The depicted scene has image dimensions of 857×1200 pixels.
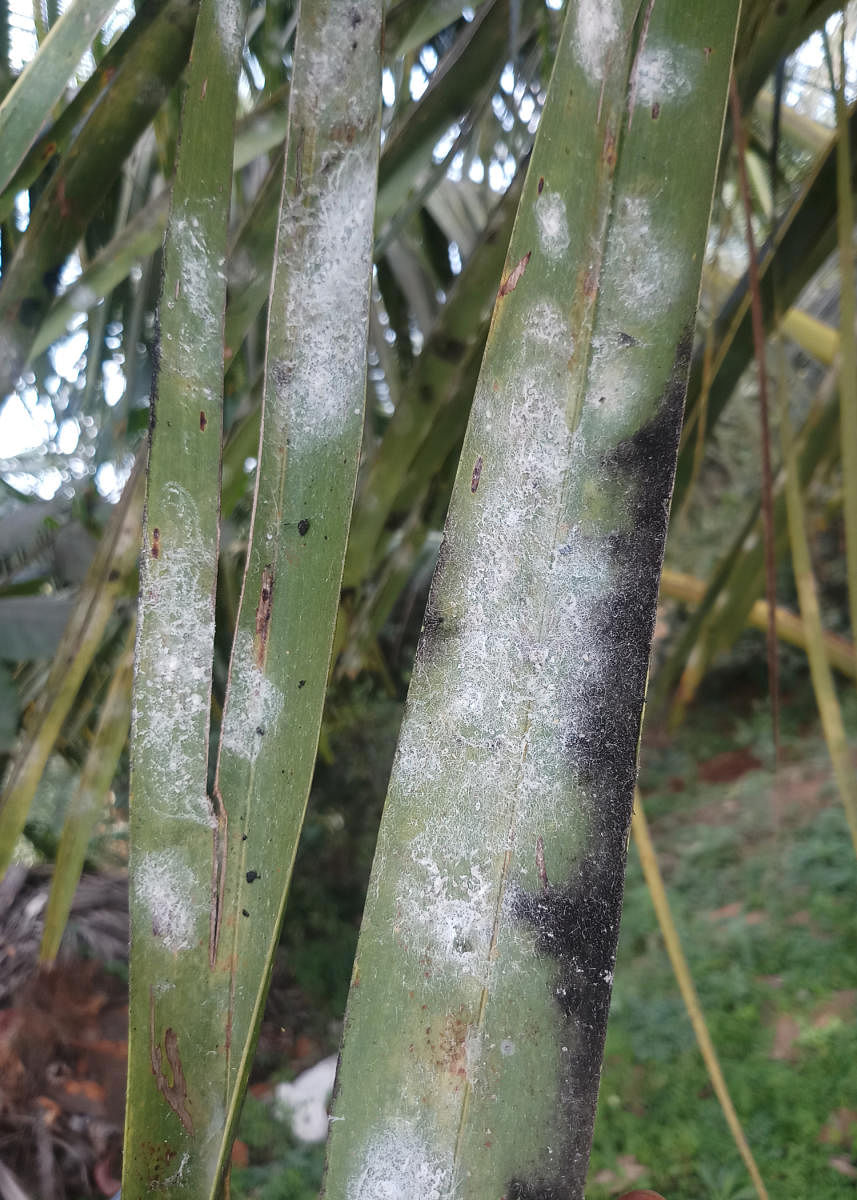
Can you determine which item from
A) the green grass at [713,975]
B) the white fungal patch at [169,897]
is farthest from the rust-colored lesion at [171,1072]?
the green grass at [713,975]

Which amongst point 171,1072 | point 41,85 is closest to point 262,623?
point 171,1072

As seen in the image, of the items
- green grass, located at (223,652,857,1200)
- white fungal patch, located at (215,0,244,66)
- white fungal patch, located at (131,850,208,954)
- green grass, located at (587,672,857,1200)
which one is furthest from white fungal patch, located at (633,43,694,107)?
green grass, located at (223,652,857,1200)

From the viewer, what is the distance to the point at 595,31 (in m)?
0.24

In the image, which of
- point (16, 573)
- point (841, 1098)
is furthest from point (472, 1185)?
point (841, 1098)

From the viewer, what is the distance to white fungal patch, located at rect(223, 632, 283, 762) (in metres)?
0.25

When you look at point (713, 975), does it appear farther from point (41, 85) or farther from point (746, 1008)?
point (41, 85)

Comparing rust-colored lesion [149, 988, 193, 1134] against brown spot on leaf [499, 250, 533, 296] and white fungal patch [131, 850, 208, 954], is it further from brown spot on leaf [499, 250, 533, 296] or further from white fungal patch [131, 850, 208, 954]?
brown spot on leaf [499, 250, 533, 296]

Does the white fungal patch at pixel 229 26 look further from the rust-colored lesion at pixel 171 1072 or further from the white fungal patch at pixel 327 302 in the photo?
the rust-colored lesion at pixel 171 1072

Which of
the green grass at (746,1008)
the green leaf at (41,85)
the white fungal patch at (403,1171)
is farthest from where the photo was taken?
the green grass at (746,1008)

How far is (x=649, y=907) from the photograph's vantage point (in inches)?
79.0

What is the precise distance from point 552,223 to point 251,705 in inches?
6.4

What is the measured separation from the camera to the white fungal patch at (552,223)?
24 cm

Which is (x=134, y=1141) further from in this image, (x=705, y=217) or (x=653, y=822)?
(x=653, y=822)

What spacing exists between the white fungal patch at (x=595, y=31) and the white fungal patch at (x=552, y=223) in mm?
38
